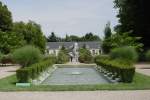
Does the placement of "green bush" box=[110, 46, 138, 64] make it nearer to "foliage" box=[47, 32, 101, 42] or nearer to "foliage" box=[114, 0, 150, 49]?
"foliage" box=[114, 0, 150, 49]

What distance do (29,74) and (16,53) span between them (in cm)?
727

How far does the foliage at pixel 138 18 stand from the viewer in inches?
1994

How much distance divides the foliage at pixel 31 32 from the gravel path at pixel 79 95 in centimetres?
5948

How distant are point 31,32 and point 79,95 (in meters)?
62.9

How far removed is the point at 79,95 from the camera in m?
14.6

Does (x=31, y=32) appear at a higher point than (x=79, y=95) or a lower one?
higher

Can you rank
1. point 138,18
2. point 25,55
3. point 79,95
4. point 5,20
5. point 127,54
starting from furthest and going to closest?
point 5,20 → point 138,18 → point 127,54 → point 25,55 → point 79,95

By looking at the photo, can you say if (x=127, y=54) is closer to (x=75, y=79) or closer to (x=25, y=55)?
(x=75, y=79)

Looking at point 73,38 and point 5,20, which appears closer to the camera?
point 5,20

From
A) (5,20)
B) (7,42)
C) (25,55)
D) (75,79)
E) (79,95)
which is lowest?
(79,95)

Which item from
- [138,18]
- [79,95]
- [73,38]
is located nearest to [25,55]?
[79,95]

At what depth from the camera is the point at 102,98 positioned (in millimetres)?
13547

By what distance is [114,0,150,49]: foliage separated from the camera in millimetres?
50656

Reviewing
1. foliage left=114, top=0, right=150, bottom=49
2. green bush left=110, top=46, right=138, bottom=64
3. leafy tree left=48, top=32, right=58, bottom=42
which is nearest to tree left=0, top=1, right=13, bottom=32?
foliage left=114, top=0, right=150, bottom=49
